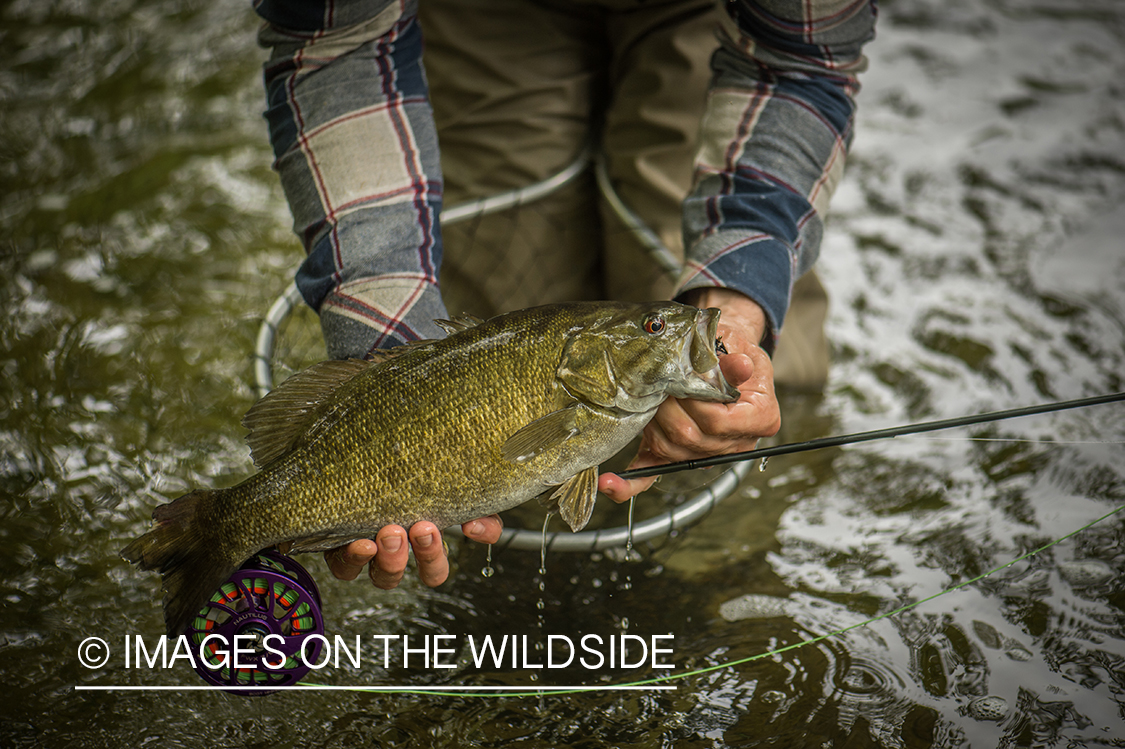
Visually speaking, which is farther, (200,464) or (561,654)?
(200,464)

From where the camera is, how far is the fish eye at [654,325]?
5.35 ft

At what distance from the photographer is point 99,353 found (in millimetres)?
3125

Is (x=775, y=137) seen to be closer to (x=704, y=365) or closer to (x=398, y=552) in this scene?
(x=704, y=365)

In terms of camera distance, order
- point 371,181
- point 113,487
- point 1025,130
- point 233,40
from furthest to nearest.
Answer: point 233,40
point 1025,130
point 113,487
point 371,181

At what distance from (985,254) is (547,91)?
6.59ft

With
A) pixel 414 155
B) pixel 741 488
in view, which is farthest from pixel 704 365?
pixel 741 488

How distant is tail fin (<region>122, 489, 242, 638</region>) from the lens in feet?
5.25

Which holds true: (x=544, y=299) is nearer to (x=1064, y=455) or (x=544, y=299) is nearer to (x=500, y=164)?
(x=500, y=164)

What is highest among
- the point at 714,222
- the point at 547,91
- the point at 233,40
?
the point at 233,40

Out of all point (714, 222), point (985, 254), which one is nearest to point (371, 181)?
point (714, 222)

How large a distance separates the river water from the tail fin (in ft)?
1.62

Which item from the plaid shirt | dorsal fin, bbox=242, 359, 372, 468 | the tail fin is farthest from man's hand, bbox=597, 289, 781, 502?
the tail fin

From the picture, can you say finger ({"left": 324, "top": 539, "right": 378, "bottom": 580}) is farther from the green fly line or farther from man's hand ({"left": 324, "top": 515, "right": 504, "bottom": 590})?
the green fly line

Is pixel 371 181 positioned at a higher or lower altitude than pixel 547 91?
lower
